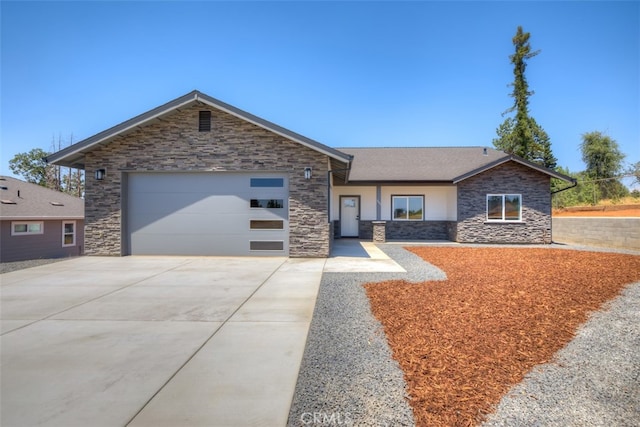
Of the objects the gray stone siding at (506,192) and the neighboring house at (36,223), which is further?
the neighboring house at (36,223)

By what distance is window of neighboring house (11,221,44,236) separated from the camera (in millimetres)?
16214

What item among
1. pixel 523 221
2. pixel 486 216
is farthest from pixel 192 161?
pixel 523 221

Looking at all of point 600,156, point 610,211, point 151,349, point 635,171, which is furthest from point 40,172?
point 600,156

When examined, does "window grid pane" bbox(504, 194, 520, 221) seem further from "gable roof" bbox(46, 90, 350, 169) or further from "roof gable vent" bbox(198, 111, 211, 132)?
"roof gable vent" bbox(198, 111, 211, 132)

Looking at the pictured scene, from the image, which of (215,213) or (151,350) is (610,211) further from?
(151,350)

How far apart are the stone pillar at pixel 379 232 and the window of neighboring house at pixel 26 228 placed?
1990cm

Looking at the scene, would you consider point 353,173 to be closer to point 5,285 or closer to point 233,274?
point 233,274

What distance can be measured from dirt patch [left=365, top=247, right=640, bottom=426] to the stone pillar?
6493 millimetres

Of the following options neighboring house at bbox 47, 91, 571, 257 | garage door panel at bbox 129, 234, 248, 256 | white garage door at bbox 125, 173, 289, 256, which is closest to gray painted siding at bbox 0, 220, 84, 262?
neighboring house at bbox 47, 91, 571, 257

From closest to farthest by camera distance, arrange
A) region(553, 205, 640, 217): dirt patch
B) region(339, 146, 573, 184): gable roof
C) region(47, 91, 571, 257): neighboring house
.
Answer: region(47, 91, 571, 257): neighboring house < region(339, 146, 573, 184): gable roof < region(553, 205, 640, 217): dirt patch

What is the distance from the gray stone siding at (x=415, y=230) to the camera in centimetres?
1566

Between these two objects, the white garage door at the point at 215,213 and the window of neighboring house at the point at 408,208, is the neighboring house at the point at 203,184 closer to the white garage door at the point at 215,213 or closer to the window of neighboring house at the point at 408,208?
the white garage door at the point at 215,213

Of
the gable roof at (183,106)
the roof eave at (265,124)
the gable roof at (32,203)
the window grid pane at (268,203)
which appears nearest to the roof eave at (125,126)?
the gable roof at (183,106)

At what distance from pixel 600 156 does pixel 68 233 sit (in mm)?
50866
